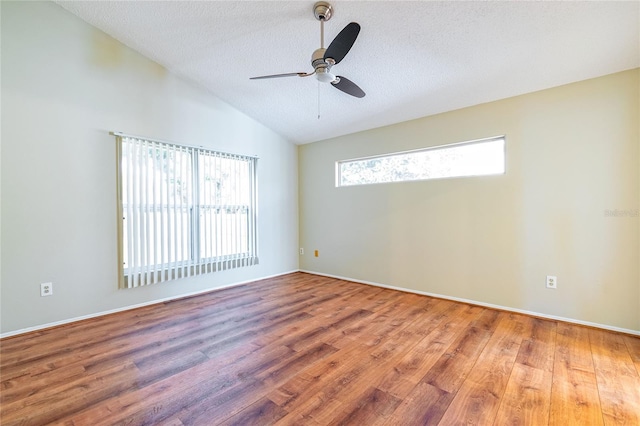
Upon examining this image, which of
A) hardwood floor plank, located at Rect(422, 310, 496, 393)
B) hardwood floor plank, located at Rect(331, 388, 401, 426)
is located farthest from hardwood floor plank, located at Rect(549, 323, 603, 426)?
hardwood floor plank, located at Rect(331, 388, 401, 426)

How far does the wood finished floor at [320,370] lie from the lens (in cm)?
150

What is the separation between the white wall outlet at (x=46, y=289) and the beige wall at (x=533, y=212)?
377cm

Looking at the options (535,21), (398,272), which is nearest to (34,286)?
(398,272)

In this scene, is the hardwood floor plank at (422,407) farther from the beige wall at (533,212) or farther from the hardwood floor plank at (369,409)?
the beige wall at (533,212)

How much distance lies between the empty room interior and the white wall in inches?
0.8

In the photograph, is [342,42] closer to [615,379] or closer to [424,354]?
[424,354]

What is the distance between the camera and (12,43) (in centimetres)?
250

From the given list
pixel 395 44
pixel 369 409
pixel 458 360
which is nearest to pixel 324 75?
pixel 395 44

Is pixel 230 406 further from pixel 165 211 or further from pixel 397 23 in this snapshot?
pixel 397 23

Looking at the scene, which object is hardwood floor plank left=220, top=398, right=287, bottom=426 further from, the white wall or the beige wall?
the beige wall

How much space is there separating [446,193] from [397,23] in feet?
6.59

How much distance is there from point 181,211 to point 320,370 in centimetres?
268

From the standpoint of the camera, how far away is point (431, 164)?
11.8ft

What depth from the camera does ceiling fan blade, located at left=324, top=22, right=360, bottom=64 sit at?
70.5 inches
